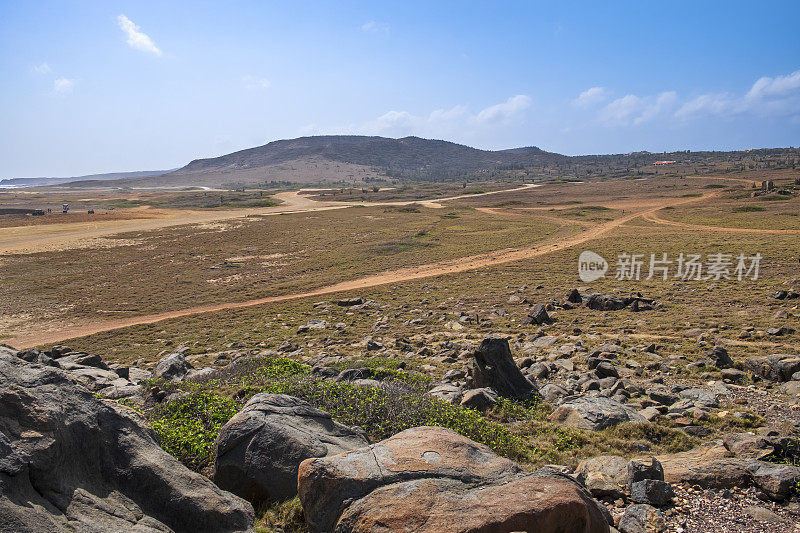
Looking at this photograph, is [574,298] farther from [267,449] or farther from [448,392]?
[267,449]

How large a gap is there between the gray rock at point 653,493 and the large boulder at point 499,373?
468cm

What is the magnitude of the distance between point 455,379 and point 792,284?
16177 mm

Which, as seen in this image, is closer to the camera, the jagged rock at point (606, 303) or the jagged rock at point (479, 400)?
the jagged rock at point (479, 400)

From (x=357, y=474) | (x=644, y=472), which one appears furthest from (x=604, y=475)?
(x=357, y=474)

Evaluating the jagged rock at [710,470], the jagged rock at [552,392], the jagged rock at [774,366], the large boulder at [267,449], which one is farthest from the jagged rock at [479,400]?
the jagged rock at [774,366]

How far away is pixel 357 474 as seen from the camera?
530 centimetres

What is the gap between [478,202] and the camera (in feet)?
286

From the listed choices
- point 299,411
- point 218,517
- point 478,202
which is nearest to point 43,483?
point 218,517

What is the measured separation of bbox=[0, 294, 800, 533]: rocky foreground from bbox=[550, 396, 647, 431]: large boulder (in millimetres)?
28

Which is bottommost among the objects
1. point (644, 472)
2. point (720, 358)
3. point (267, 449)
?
point (720, 358)

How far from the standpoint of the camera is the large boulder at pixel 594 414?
31.5 feet

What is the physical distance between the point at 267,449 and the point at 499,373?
638cm

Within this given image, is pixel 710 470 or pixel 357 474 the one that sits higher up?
pixel 357 474

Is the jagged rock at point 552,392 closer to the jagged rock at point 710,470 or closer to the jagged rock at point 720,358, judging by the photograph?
the jagged rock at point 710,470
